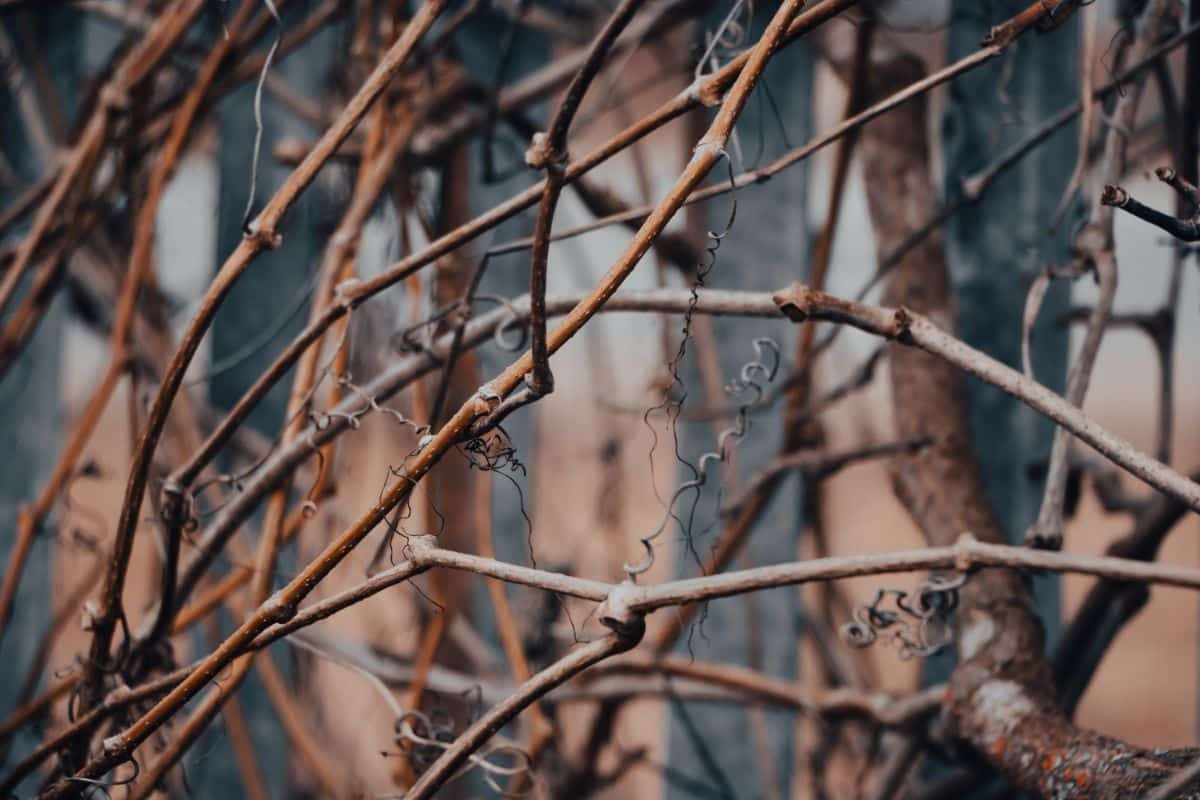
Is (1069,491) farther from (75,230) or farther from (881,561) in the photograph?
(75,230)

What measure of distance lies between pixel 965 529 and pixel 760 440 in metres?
0.43

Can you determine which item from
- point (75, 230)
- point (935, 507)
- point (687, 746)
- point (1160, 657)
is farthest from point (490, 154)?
point (1160, 657)

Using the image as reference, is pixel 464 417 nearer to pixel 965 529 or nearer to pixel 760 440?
pixel 965 529

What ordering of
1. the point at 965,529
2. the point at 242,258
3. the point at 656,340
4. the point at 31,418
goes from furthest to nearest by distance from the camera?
the point at 31,418
the point at 656,340
the point at 965,529
the point at 242,258

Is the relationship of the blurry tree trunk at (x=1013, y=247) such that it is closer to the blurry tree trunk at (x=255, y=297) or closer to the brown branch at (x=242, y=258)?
the brown branch at (x=242, y=258)

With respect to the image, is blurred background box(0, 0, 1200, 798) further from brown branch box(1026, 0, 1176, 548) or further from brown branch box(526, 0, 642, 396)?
brown branch box(526, 0, 642, 396)

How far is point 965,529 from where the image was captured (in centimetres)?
57

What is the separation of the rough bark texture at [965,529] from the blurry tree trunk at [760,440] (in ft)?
0.85

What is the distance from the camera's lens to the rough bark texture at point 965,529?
1.35 ft

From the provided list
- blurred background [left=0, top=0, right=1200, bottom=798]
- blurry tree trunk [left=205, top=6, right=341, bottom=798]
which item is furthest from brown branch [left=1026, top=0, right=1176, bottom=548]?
blurry tree trunk [left=205, top=6, right=341, bottom=798]

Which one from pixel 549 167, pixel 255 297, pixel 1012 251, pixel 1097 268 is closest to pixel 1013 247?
pixel 1012 251

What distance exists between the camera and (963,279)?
0.75m

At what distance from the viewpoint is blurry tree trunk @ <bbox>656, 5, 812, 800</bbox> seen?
3.19 ft

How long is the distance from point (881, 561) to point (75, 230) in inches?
21.7
